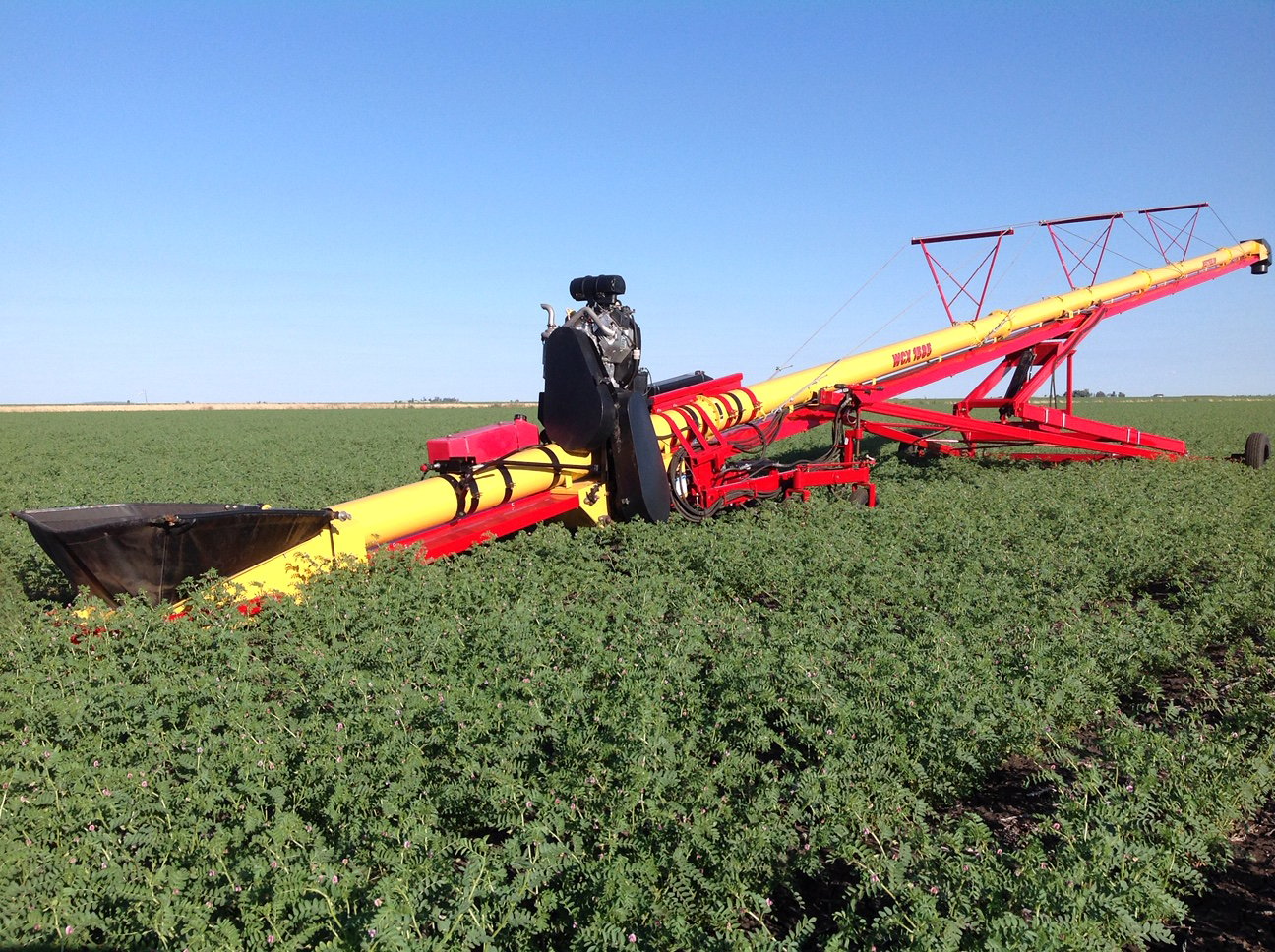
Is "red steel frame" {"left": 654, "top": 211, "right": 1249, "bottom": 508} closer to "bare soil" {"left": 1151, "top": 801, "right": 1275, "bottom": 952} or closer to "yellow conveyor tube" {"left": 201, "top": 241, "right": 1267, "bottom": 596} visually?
"yellow conveyor tube" {"left": 201, "top": 241, "right": 1267, "bottom": 596}

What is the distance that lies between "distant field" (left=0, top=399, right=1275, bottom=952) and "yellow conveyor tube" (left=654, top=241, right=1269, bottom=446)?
10.0 feet

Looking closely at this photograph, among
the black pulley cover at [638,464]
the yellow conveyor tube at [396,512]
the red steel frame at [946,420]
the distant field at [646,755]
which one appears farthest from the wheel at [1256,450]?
the yellow conveyor tube at [396,512]

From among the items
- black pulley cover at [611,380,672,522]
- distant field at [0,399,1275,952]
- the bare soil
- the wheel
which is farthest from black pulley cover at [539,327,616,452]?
the wheel

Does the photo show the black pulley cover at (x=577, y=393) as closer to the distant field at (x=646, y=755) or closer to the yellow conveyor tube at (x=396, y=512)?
the yellow conveyor tube at (x=396, y=512)

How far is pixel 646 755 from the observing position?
357cm

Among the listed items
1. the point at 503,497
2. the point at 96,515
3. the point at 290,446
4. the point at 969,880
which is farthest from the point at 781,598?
the point at 290,446

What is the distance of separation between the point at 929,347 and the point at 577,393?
5.98 m

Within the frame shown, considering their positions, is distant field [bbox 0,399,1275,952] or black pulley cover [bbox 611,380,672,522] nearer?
distant field [bbox 0,399,1275,952]

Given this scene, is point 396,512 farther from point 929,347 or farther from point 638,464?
point 929,347

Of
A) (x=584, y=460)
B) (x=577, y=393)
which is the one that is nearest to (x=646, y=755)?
(x=577, y=393)

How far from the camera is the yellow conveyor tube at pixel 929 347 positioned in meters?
9.90

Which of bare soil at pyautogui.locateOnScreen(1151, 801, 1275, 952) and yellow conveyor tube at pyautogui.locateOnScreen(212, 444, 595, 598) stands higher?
yellow conveyor tube at pyautogui.locateOnScreen(212, 444, 595, 598)

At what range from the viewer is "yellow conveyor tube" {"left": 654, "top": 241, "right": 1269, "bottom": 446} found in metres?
9.90

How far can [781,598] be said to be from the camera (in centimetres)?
630
